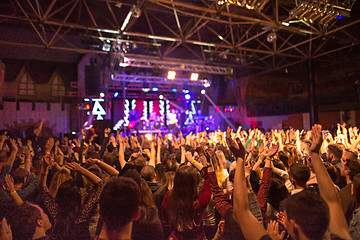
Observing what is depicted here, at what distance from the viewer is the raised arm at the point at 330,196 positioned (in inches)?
51.9

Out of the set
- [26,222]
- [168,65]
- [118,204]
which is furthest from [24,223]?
[168,65]

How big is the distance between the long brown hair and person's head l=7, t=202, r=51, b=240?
81cm

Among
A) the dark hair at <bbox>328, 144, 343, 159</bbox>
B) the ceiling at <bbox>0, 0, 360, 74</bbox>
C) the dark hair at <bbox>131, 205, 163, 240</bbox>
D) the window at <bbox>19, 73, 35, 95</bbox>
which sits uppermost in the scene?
the ceiling at <bbox>0, 0, 360, 74</bbox>

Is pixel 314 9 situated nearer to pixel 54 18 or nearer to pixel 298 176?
pixel 298 176

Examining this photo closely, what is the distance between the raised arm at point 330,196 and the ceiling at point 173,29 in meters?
6.45

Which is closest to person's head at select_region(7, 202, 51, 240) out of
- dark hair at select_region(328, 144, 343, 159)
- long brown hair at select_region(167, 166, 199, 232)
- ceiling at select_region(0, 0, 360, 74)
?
long brown hair at select_region(167, 166, 199, 232)

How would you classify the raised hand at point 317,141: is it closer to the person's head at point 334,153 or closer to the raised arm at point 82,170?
the raised arm at point 82,170

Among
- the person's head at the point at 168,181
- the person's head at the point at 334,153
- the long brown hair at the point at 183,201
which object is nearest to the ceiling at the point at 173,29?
the person's head at the point at 334,153

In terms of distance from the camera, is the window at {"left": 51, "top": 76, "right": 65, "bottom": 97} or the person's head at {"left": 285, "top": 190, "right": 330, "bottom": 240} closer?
the person's head at {"left": 285, "top": 190, "right": 330, "bottom": 240}

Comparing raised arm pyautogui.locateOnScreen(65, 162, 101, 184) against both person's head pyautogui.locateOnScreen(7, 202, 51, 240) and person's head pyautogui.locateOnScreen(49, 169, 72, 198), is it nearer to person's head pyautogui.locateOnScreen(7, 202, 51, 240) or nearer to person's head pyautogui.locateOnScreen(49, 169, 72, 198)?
person's head pyautogui.locateOnScreen(7, 202, 51, 240)

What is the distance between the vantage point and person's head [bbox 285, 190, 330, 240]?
1098 mm

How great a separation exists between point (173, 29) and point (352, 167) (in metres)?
11.0

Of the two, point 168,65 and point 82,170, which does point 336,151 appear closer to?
point 82,170

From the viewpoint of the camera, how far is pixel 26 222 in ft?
4.91
